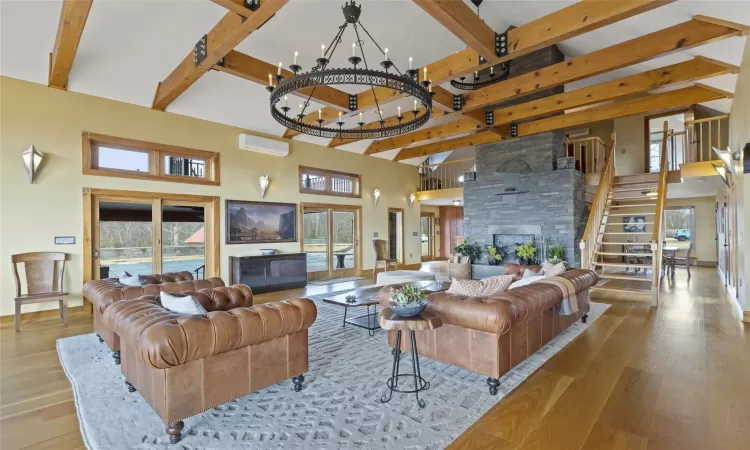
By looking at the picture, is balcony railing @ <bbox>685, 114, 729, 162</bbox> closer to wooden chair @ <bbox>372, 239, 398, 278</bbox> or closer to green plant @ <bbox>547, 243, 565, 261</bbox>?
green plant @ <bbox>547, 243, 565, 261</bbox>

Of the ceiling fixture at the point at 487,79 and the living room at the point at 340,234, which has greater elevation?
the ceiling fixture at the point at 487,79

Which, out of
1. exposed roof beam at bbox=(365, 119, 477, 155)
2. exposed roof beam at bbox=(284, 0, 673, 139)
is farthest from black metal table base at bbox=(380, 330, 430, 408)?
exposed roof beam at bbox=(365, 119, 477, 155)

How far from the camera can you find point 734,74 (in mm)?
5035

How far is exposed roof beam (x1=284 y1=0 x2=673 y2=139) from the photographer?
320 centimetres

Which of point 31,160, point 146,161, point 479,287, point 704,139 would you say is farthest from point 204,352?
point 704,139

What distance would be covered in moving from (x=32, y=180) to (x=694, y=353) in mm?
8173

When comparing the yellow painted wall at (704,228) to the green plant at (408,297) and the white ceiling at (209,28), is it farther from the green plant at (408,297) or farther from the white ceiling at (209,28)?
the green plant at (408,297)

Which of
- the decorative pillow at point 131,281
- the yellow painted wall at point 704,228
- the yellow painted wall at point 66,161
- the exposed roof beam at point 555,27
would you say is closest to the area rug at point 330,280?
the yellow painted wall at point 66,161

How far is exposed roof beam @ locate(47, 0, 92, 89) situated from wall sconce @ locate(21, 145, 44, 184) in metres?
1.02

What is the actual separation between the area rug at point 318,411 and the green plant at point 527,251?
15.6 feet

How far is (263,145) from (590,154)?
8283 mm

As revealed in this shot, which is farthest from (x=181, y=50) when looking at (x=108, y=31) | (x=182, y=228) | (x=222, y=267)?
(x=222, y=267)

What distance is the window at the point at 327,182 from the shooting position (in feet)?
27.3

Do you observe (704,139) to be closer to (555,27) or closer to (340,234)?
(555,27)
